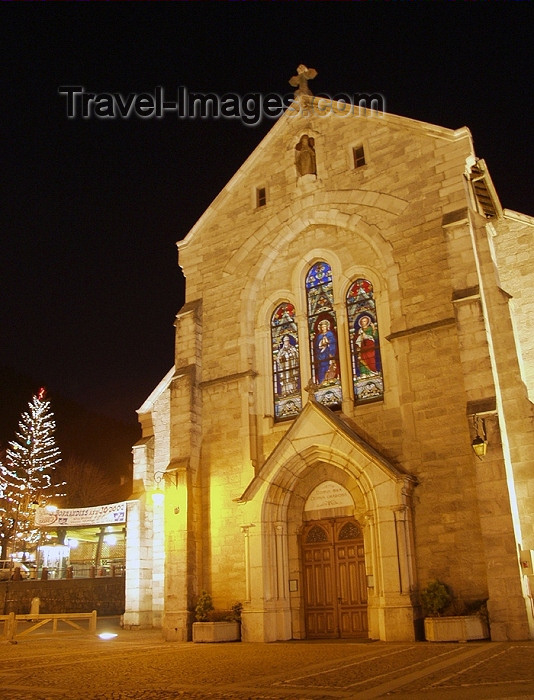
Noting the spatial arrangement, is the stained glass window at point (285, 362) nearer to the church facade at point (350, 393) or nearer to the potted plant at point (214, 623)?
the church facade at point (350, 393)

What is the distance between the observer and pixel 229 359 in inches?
730

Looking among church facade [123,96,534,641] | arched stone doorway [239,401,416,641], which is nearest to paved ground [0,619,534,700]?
arched stone doorway [239,401,416,641]

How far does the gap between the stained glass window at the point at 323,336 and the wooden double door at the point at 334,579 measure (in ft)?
9.95

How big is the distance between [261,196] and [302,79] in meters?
3.63

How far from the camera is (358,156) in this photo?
59.6 feet

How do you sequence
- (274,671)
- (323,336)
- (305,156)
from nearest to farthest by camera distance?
(274,671) → (323,336) → (305,156)

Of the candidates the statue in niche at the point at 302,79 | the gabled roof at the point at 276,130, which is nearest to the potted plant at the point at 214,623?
the gabled roof at the point at 276,130

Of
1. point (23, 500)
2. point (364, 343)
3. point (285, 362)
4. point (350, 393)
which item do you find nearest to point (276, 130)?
point (285, 362)

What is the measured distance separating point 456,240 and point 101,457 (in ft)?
183

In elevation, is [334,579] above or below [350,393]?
below

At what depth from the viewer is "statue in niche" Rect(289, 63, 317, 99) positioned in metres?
19.8

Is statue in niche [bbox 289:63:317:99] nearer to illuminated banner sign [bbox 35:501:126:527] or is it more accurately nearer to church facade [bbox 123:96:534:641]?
church facade [bbox 123:96:534:641]

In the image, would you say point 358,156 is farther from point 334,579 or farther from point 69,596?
point 69,596

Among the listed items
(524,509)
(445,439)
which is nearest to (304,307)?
(445,439)
